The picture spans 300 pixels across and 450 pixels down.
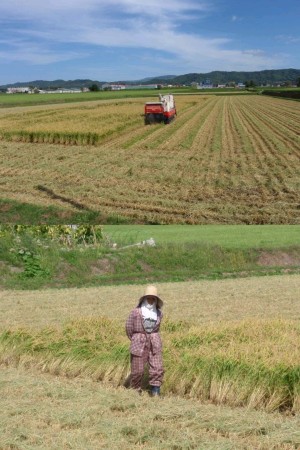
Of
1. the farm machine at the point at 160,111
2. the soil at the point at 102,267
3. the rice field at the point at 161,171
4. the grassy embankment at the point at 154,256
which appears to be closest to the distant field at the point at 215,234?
the grassy embankment at the point at 154,256

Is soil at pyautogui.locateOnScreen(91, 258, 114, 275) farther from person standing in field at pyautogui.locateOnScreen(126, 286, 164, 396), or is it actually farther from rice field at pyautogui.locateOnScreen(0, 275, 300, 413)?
person standing in field at pyautogui.locateOnScreen(126, 286, 164, 396)

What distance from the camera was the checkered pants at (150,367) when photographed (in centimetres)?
743

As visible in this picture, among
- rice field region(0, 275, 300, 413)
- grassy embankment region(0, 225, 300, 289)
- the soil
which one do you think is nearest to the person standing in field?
rice field region(0, 275, 300, 413)

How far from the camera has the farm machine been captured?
5041 centimetres

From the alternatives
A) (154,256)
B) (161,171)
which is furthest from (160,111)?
(154,256)

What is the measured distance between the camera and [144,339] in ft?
24.8

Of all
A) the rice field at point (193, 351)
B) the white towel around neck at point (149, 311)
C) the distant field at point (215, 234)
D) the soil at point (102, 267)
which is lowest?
the soil at point (102, 267)

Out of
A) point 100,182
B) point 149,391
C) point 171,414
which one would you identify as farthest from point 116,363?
point 100,182

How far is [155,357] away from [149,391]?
0.46 meters

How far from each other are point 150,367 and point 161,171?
2046 cm

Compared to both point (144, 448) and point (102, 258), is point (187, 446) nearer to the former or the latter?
point (144, 448)

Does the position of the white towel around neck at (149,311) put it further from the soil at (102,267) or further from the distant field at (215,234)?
the distant field at (215,234)

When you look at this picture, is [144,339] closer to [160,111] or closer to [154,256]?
[154,256]

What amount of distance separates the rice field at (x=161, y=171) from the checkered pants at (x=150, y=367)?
40.9 ft
